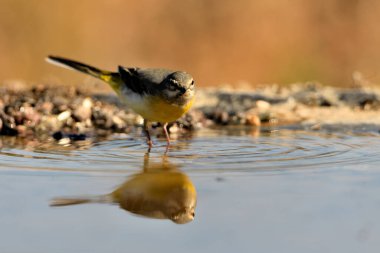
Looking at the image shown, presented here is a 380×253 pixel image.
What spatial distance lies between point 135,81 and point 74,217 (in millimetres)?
3533

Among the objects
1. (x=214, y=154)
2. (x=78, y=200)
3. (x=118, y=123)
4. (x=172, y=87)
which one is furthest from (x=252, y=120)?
(x=78, y=200)

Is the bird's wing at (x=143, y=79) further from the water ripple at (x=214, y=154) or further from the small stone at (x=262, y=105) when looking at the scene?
the small stone at (x=262, y=105)

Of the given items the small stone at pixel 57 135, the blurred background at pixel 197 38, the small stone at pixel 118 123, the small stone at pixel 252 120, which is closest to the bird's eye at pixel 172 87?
the small stone at pixel 57 135

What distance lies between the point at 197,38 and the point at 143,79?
1080 centimetres

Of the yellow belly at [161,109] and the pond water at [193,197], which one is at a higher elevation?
the yellow belly at [161,109]

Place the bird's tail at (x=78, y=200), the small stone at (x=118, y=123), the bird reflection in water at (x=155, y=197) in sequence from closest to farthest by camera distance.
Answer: the bird reflection in water at (x=155, y=197)
the bird's tail at (x=78, y=200)
the small stone at (x=118, y=123)

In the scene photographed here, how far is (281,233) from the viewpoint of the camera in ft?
11.3

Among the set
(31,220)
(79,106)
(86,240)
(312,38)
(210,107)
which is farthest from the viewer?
(312,38)

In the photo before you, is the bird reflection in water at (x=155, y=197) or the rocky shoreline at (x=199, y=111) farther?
the rocky shoreline at (x=199, y=111)

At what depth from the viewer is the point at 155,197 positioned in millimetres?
4242

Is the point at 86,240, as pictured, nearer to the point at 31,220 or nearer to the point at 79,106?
the point at 31,220

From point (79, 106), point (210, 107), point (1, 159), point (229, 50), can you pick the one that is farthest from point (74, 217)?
point (229, 50)

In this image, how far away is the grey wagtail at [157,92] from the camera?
6625 mm

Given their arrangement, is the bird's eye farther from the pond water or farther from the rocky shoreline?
the rocky shoreline
